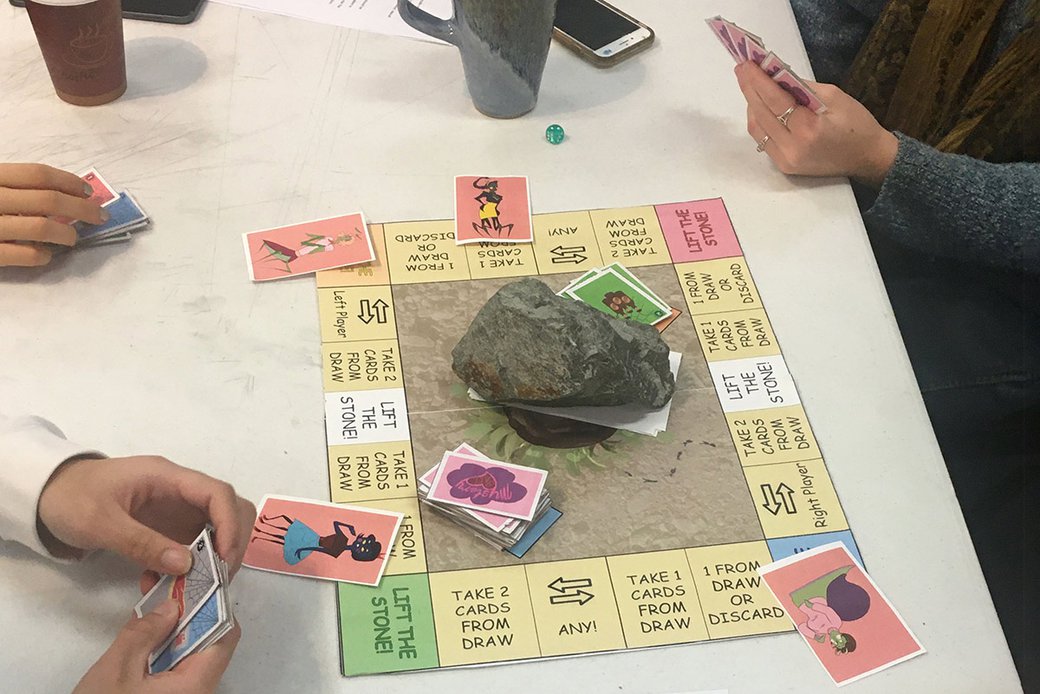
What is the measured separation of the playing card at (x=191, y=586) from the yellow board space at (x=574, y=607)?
0.25 m

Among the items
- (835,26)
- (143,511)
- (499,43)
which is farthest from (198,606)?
(835,26)

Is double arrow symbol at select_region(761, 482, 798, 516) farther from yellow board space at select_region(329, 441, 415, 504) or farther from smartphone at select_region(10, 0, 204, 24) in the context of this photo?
smartphone at select_region(10, 0, 204, 24)

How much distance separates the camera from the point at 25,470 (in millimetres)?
872

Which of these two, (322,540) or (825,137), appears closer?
(322,540)

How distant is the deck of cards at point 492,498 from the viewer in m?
0.89

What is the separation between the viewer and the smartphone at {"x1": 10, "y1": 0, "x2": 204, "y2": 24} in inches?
55.2

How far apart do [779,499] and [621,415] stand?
16cm

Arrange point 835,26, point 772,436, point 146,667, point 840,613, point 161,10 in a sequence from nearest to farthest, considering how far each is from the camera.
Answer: point 146,667 < point 840,613 < point 772,436 < point 161,10 < point 835,26

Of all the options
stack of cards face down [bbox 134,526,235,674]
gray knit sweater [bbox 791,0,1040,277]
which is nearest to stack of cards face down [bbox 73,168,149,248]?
stack of cards face down [bbox 134,526,235,674]

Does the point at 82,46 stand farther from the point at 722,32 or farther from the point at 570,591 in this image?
the point at 570,591

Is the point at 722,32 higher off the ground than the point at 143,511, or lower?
higher

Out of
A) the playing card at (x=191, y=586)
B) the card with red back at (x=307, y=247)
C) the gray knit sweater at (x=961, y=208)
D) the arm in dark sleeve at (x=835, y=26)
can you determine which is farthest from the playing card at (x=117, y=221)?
the arm in dark sleeve at (x=835, y=26)

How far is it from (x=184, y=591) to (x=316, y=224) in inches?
18.9

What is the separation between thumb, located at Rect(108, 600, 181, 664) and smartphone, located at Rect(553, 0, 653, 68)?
0.91 m
